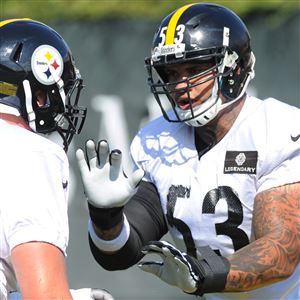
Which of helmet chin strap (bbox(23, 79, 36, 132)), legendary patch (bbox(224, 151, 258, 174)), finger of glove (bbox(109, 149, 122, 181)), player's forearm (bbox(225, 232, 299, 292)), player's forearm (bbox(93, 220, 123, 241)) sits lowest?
player's forearm (bbox(225, 232, 299, 292))

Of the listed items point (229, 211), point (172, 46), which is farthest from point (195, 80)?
point (229, 211)

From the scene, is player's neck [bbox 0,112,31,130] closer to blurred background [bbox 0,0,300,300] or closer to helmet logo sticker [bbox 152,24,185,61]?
helmet logo sticker [bbox 152,24,185,61]

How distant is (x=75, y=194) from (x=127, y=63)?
0.86 metres

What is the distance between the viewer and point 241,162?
10.9ft

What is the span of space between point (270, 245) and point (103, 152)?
0.61m

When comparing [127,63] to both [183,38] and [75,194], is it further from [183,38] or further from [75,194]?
[183,38]

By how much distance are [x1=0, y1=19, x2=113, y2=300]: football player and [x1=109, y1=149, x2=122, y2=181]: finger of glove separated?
18 cm

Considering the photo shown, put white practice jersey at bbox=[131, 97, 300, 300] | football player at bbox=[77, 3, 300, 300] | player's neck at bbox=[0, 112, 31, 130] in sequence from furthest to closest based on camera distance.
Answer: white practice jersey at bbox=[131, 97, 300, 300], football player at bbox=[77, 3, 300, 300], player's neck at bbox=[0, 112, 31, 130]

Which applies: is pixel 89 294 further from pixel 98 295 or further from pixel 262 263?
pixel 262 263

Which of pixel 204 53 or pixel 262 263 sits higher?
pixel 204 53

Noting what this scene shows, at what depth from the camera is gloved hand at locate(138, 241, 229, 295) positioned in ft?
9.25

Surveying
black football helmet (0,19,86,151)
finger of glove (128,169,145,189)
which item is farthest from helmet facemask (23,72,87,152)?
finger of glove (128,169,145,189)

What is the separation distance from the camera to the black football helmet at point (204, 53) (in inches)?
133

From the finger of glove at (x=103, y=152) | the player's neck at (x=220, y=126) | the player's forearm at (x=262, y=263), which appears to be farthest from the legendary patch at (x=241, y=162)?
the finger of glove at (x=103, y=152)
